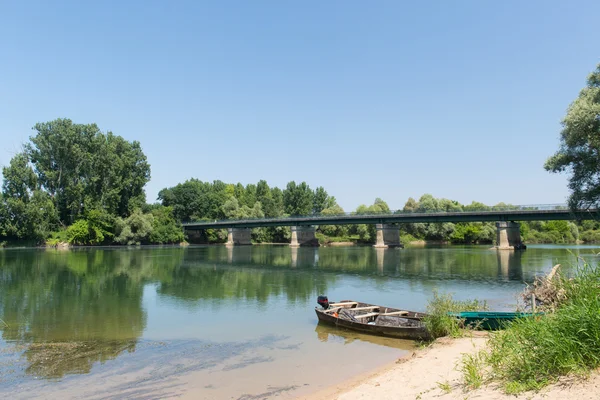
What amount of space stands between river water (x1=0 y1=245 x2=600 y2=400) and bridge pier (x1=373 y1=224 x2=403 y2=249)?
173 feet

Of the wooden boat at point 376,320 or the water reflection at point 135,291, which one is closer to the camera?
the water reflection at point 135,291

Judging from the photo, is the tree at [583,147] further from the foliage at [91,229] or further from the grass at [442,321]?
the foliage at [91,229]

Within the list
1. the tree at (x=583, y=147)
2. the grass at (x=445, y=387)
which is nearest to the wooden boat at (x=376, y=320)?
the grass at (x=445, y=387)

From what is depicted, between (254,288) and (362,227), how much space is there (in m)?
85.0

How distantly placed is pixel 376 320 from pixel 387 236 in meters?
77.7

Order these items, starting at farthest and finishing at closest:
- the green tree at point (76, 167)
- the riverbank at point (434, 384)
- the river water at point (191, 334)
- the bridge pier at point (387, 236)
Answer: the bridge pier at point (387, 236)
the green tree at point (76, 167)
the river water at point (191, 334)
the riverbank at point (434, 384)

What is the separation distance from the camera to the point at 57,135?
294 ft

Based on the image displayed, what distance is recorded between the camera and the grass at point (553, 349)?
7441 millimetres

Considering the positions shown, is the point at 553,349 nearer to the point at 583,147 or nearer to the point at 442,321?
the point at 442,321

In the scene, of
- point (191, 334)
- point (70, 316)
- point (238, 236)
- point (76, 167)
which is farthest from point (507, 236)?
point (76, 167)

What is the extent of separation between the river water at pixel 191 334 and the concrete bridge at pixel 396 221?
91.8 feet

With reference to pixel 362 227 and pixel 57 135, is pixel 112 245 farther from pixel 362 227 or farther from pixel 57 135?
pixel 362 227

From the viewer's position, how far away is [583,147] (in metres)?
38.6

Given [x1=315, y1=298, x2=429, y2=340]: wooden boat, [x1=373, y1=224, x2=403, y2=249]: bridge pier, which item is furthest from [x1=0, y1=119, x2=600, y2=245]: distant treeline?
[x1=315, y1=298, x2=429, y2=340]: wooden boat
